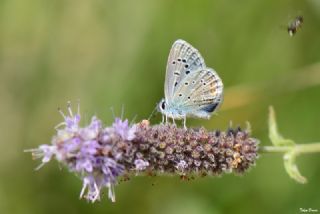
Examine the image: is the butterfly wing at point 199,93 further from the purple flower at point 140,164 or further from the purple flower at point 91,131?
the purple flower at point 91,131

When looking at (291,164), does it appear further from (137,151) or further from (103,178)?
(103,178)

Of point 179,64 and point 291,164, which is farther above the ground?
point 179,64

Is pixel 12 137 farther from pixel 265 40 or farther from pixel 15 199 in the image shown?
pixel 265 40

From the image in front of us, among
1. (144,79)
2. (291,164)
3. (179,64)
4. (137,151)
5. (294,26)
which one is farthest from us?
(144,79)

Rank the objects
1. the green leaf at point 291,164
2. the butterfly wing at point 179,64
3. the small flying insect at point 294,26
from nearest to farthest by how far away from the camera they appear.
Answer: the green leaf at point 291,164
the butterfly wing at point 179,64
the small flying insect at point 294,26

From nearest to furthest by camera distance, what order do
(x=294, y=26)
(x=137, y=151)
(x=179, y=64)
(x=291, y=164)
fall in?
(x=137, y=151) → (x=291, y=164) → (x=179, y=64) → (x=294, y=26)

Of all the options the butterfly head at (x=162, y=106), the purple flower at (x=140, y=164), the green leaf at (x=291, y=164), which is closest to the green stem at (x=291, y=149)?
the green leaf at (x=291, y=164)

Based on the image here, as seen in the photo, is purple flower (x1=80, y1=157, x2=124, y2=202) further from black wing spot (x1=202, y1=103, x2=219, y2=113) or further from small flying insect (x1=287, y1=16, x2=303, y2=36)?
small flying insect (x1=287, y1=16, x2=303, y2=36)

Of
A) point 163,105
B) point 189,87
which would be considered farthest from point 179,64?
point 163,105
